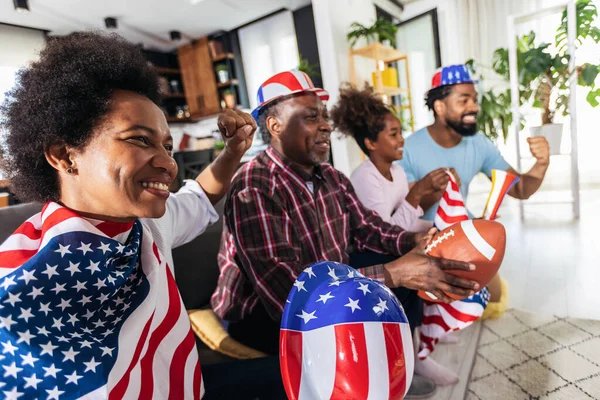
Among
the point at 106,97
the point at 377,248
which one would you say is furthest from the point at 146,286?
the point at 377,248

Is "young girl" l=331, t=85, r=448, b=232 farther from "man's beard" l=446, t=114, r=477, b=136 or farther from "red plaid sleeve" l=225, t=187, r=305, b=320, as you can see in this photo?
"red plaid sleeve" l=225, t=187, r=305, b=320

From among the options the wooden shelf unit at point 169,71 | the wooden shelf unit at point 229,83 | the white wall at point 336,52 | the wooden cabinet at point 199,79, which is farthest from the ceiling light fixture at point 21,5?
the white wall at point 336,52

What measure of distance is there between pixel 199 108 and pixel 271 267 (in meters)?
5.84

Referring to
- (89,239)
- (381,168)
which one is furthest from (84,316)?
(381,168)

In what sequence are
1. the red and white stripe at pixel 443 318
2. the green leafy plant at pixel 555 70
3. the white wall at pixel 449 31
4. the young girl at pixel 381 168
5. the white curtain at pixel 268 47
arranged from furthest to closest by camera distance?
1. the white wall at pixel 449 31
2. the white curtain at pixel 268 47
3. the green leafy plant at pixel 555 70
4. the young girl at pixel 381 168
5. the red and white stripe at pixel 443 318

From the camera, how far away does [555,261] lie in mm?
2682

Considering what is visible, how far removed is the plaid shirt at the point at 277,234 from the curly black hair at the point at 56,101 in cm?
47

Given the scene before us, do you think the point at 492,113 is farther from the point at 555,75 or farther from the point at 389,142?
the point at 389,142

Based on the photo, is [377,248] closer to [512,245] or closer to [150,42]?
[512,245]

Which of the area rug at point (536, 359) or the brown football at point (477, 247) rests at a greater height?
the brown football at point (477, 247)

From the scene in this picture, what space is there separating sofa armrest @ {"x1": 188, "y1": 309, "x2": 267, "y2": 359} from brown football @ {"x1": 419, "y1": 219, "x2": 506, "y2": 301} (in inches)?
25.9

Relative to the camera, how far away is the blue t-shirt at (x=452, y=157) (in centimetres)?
219

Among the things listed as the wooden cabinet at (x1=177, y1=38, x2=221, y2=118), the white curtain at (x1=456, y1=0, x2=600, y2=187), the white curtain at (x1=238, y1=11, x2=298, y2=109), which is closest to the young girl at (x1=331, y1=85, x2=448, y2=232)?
the white curtain at (x1=456, y1=0, x2=600, y2=187)

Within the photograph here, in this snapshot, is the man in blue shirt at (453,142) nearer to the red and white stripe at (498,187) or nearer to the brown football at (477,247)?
the red and white stripe at (498,187)
